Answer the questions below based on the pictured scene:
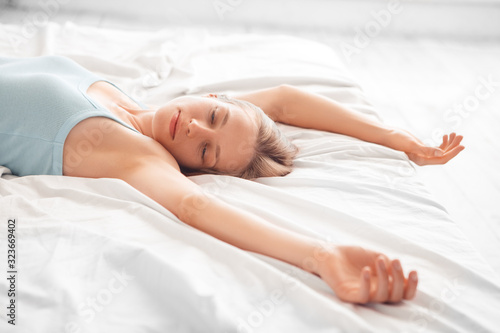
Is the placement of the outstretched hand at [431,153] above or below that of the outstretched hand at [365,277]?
above

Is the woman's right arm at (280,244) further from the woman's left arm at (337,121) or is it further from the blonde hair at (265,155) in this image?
the woman's left arm at (337,121)

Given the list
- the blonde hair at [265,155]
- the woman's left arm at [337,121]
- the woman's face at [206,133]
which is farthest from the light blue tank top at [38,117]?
the woman's left arm at [337,121]

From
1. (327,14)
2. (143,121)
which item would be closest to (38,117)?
(143,121)

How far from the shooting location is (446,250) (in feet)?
3.88

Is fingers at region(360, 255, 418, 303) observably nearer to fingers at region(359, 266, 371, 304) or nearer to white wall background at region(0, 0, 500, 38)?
fingers at region(359, 266, 371, 304)

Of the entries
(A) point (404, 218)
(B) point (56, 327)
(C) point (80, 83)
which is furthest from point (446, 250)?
(C) point (80, 83)

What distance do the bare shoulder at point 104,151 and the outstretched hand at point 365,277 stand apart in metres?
0.51

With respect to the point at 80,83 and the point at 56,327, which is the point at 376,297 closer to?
the point at 56,327

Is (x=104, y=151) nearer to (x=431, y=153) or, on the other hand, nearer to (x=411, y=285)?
(x=411, y=285)

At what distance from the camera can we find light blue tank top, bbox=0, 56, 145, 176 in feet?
4.41

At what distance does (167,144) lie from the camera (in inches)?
56.0

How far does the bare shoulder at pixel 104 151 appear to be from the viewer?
4.36 feet

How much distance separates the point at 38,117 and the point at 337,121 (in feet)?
2.93

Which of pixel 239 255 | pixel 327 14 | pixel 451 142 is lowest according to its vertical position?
pixel 239 255
